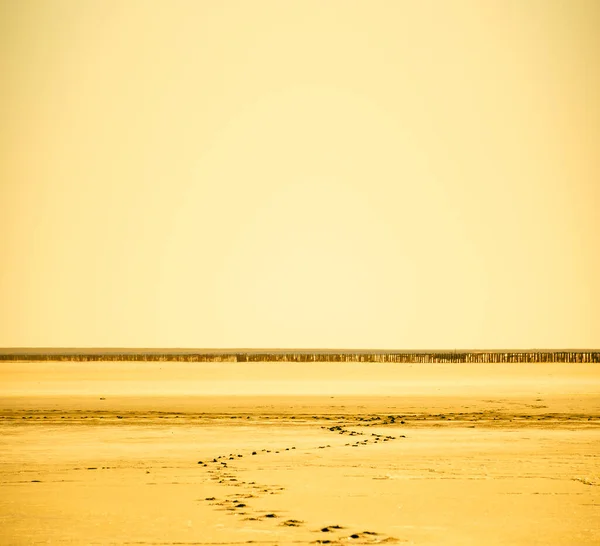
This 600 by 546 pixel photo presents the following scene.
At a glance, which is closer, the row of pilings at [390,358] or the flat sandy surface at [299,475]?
the flat sandy surface at [299,475]

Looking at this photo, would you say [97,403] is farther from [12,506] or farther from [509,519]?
[509,519]

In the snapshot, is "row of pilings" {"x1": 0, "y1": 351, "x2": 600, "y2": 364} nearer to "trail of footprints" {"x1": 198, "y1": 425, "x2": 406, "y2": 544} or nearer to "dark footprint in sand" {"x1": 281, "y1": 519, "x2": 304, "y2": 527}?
"trail of footprints" {"x1": 198, "y1": 425, "x2": 406, "y2": 544}

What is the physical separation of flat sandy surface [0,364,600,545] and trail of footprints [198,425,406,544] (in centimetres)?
3

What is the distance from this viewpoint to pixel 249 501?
12.2 meters

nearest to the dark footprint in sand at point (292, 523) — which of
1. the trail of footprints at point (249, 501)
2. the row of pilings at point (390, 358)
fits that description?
the trail of footprints at point (249, 501)

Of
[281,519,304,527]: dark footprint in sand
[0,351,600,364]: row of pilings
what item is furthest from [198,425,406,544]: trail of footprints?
[0,351,600,364]: row of pilings

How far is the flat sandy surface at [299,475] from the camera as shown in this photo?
34.6 ft

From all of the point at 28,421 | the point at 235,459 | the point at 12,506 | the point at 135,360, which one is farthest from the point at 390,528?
the point at 135,360

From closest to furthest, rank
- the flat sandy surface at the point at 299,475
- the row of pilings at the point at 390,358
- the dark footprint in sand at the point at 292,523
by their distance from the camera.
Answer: the flat sandy surface at the point at 299,475 → the dark footprint in sand at the point at 292,523 → the row of pilings at the point at 390,358

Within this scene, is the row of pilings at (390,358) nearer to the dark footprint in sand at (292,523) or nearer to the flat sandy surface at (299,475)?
the flat sandy surface at (299,475)

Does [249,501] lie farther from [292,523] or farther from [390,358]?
[390,358]

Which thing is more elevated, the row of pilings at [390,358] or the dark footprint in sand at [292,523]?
the row of pilings at [390,358]

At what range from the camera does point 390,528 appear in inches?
417

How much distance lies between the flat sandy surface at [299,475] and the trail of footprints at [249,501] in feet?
0.09
